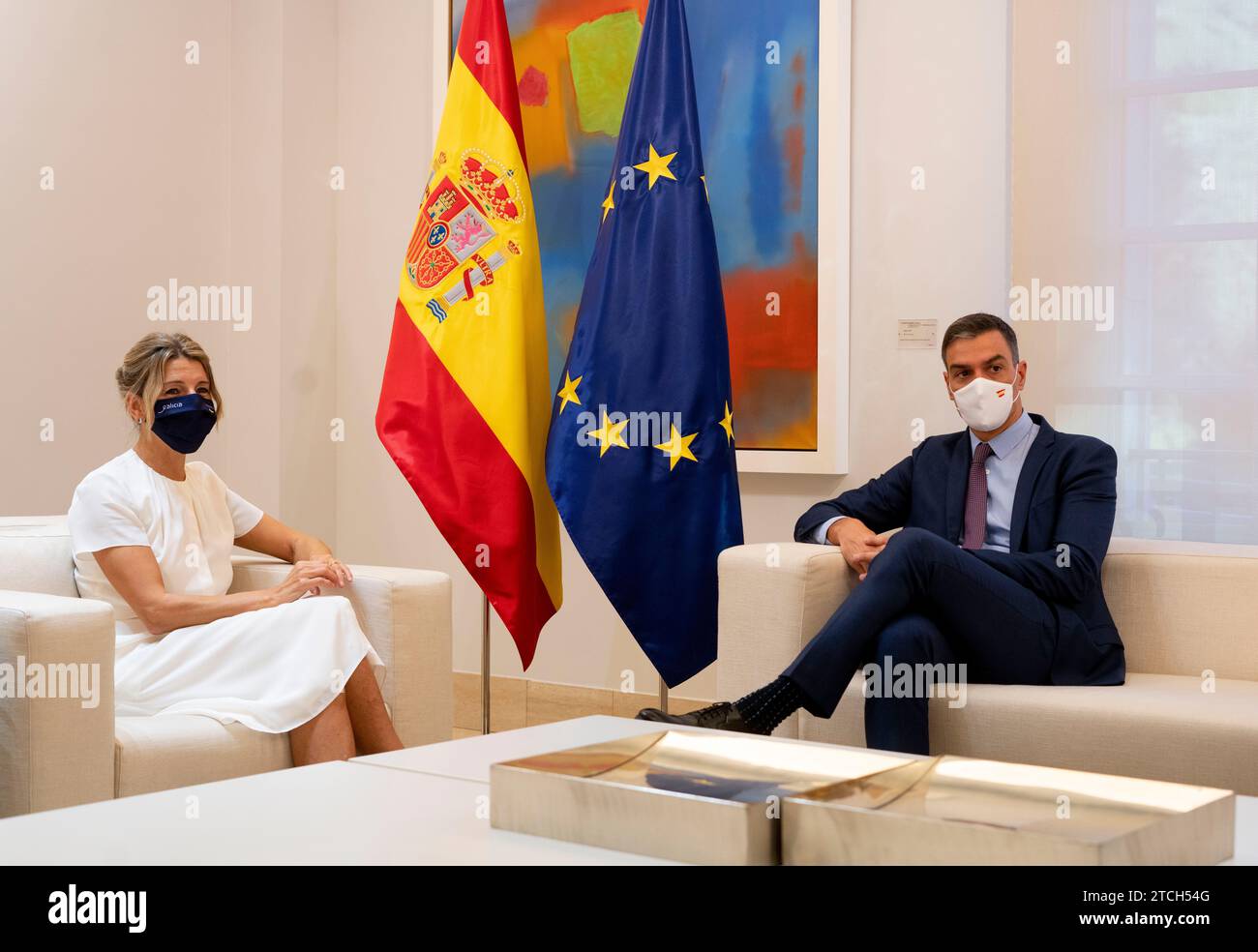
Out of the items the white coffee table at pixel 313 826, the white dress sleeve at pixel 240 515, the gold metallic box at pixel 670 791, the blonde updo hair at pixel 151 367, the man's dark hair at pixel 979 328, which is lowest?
the white coffee table at pixel 313 826

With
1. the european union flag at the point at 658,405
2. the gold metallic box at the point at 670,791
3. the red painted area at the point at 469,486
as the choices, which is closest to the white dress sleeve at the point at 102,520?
the red painted area at the point at 469,486

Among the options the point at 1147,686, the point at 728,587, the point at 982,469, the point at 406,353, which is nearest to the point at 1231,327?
the point at 982,469

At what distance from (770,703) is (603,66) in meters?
2.33

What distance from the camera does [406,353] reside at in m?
3.58

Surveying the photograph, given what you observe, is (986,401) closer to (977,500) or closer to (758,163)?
(977,500)

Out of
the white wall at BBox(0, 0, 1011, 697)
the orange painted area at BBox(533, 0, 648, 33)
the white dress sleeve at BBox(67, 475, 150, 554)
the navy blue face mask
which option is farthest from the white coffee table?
the orange painted area at BBox(533, 0, 648, 33)

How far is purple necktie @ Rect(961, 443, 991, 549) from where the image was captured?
3031 mm

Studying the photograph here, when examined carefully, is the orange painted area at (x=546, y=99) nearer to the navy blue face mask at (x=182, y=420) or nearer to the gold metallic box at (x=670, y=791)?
the navy blue face mask at (x=182, y=420)

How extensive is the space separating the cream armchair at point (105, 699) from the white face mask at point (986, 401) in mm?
1238

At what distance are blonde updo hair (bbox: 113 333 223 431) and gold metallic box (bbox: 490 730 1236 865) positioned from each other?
1.80 metres

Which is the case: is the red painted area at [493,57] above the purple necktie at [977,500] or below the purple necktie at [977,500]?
above

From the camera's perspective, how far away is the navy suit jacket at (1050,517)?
8.99 ft

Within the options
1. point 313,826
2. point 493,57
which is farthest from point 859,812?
point 493,57

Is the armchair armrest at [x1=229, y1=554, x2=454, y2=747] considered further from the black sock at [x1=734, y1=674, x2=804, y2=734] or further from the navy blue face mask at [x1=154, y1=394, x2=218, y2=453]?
the black sock at [x1=734, y1=674, x2=804, y2=734]
